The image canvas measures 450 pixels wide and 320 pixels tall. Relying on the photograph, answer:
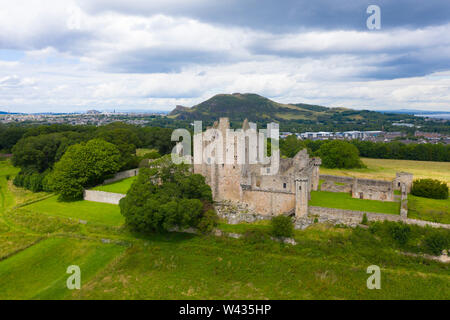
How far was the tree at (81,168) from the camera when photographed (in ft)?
128

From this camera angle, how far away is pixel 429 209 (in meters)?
30.4

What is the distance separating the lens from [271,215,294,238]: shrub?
1097 inches

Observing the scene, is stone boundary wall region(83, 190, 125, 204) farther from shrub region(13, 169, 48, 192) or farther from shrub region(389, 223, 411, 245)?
shrub region(389, 223, 411, 245)

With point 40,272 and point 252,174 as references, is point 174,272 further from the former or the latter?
point 252,174

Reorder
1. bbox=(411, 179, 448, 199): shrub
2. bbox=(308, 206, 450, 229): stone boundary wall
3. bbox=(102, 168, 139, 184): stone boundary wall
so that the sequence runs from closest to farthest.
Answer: bbox=(308, 206, 450, 229): stone boundary wall
bbox=(411, 179, 448, 199): shrub
bbox=(102, 168, 139, 184): stone boundary wall

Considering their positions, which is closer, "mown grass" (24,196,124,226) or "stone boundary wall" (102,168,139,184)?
"mown grass" (24,196,124,226)

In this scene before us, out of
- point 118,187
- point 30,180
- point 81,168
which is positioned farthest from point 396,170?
point 30,180

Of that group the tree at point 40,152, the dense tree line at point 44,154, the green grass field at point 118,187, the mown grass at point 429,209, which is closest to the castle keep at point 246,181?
the mown grass at point 429,209

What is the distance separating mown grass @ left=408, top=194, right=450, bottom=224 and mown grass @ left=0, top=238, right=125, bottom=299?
95.8 feet

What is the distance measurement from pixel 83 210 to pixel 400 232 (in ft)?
114

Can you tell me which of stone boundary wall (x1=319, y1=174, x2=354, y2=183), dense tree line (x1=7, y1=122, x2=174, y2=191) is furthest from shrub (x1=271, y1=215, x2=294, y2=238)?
dense tree line (x1=7, y1=122, x2=174, y2=191)

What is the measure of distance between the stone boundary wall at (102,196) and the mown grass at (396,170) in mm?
39216

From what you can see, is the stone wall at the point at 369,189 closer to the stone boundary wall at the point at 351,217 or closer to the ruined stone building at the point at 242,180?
the ruined stone building at the point at 242,180

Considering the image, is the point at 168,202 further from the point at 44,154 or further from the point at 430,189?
the point at 44,154
